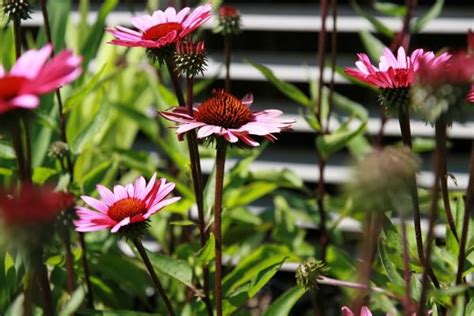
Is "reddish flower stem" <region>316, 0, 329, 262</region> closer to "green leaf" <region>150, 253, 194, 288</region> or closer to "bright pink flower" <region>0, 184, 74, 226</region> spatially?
"green leaf" <region>150, 253, 194, 288</region>

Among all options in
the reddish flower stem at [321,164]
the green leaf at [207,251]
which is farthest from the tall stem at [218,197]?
the reddish flower stem at [321,164]

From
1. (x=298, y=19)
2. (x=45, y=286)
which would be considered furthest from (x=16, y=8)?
(x=298, y=19)

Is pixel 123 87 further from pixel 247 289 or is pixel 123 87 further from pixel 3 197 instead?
pixel 3 197

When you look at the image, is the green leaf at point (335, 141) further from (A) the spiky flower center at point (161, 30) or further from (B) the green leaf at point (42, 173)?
(A) the spiky flower center at point (161, 30)

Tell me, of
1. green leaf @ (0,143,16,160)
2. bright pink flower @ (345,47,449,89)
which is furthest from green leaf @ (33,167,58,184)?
bright pink flower @ (345,47,449,89)

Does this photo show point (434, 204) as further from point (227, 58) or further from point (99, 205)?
point (227, 58)

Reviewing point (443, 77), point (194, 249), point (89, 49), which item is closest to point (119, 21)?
point (89, 49)
